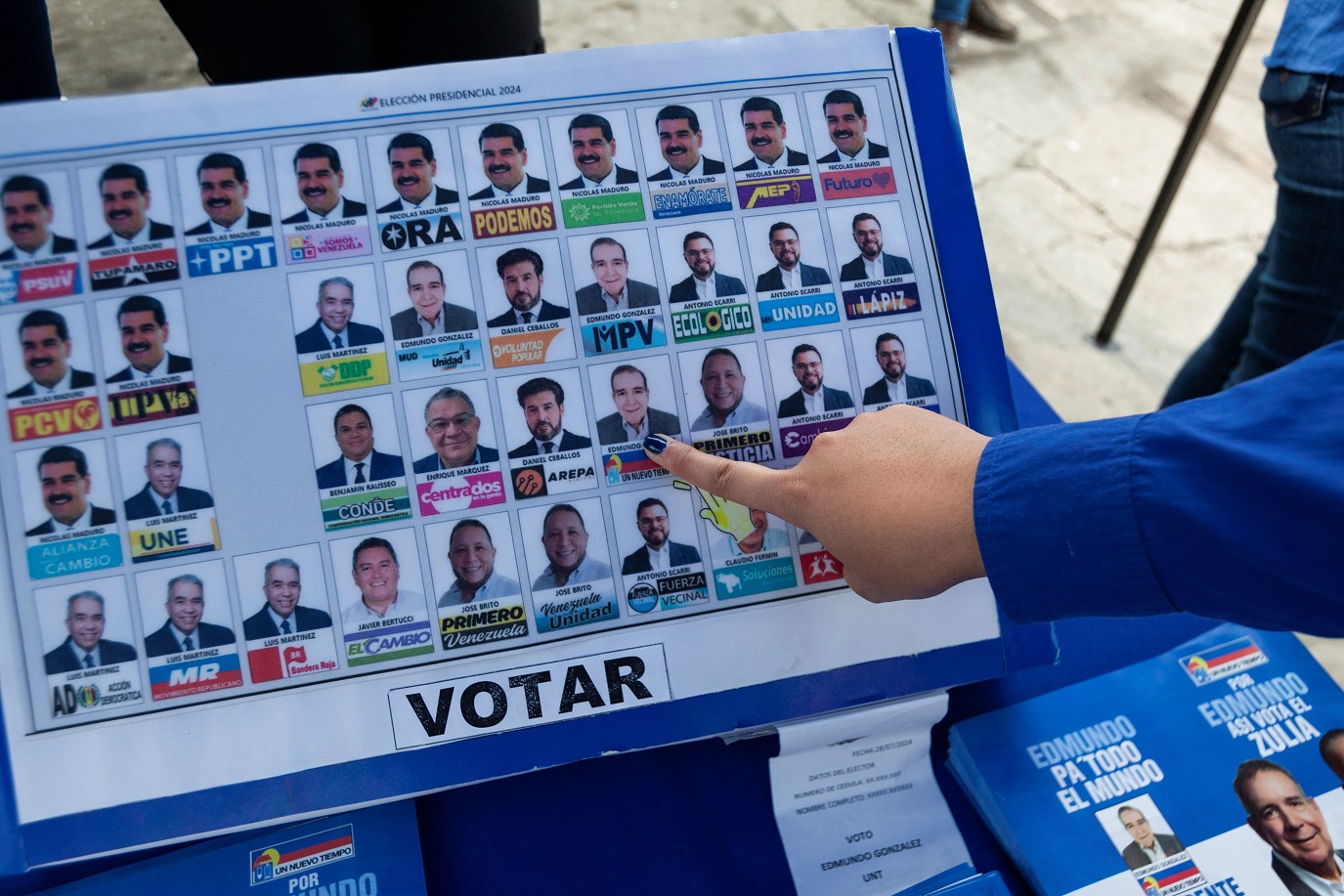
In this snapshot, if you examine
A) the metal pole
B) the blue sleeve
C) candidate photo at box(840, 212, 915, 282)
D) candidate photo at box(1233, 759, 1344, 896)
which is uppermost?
the metal pole

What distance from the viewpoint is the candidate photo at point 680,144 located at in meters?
0.59

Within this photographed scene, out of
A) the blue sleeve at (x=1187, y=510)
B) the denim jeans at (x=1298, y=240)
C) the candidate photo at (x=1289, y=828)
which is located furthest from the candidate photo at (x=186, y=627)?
the denim jeans at (x=1298, y=240)

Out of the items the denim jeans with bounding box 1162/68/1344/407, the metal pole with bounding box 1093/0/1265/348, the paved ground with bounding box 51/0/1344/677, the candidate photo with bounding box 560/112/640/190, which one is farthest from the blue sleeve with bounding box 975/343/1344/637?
the paved ground with bounding box 51/0/1344/677

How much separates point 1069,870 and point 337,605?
0.46m

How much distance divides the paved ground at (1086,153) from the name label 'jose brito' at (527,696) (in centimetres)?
136

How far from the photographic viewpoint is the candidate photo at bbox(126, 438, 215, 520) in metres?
0.52

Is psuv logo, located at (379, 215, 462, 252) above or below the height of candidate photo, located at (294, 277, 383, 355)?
above

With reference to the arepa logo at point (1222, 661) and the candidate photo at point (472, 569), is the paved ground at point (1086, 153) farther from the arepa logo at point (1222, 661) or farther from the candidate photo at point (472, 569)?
the candidate photo at point (472, 569)

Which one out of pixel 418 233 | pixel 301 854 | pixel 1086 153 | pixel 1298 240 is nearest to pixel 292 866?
pixel 301 854

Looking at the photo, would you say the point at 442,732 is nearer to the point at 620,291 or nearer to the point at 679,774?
the point at 679,774

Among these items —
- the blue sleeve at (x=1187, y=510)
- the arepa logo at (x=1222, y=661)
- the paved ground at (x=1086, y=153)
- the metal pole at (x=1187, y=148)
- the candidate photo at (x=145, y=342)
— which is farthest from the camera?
the paved ground at (x=1086, y=153)

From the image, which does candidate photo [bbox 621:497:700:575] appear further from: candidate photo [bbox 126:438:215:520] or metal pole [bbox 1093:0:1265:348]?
metal pole [bbox 1093:0:1265:348]

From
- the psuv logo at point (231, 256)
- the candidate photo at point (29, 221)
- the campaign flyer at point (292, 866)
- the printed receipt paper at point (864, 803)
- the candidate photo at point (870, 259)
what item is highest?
the candidate photo at point (29, 221)

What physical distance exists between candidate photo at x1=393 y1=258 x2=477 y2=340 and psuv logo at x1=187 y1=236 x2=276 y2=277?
0.08 meters
